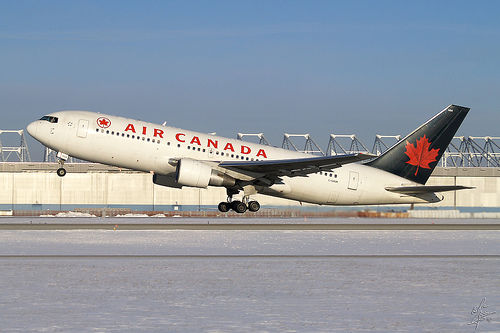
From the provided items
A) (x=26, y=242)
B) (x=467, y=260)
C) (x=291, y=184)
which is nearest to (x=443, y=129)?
(x=291, y=184)

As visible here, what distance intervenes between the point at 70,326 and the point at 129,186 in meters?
99.5

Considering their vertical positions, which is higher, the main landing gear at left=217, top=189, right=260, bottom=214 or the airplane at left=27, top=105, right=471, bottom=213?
the airplane at left=27, top=105, right=471, bottom=213

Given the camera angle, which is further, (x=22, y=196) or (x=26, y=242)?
(x=22, y=196)

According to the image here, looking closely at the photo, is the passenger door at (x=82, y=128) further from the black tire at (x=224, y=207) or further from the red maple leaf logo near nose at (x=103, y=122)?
the black tire at (x=224, y=207)

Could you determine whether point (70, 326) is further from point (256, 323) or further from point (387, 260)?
point (387, 260)

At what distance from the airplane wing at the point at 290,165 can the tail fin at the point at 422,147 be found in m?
8.71

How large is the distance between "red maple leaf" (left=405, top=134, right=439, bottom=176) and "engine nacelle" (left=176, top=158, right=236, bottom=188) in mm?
17035

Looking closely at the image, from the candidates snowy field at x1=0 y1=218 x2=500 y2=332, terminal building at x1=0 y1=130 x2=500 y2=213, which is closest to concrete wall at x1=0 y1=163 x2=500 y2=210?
terminal building at x1=0 y1=130 x2=500 y2=213

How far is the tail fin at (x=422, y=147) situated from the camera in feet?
182

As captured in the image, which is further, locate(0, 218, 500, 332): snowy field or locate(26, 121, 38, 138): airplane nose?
locate(26, 121, 38, 138): airplane nose

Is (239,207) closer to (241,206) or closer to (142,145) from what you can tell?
(241,206)

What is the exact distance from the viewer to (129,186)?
11144 cm

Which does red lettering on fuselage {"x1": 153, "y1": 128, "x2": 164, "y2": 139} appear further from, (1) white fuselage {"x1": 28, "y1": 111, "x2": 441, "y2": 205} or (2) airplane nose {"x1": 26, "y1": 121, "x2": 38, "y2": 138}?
(2) airplane nose {"x1": 26, "y1": 121, "x2": 38, "y2": 138}

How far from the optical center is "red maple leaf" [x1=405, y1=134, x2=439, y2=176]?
55.6 meters
